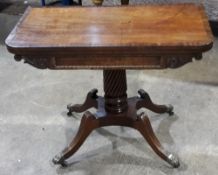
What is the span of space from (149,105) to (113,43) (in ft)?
2.00

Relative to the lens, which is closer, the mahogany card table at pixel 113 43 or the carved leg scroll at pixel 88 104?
the mahogany card table at pixel 113 43

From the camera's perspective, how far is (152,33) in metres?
1.16

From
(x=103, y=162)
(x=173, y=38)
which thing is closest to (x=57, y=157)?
(x=103, y=162)

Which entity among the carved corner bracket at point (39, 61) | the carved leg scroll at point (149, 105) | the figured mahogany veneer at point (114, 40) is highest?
the figured mahogany veneer at point (114, 40)

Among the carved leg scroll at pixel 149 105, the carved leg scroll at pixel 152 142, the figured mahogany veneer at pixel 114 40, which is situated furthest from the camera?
the carved leg scroll at pixel 149 105

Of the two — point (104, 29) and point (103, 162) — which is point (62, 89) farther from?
point (104, 29)

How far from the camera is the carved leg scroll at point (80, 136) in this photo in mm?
1417

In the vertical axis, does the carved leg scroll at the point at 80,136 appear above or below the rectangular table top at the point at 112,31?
below

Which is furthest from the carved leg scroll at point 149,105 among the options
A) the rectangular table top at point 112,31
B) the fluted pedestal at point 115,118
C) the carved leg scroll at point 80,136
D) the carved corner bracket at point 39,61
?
the carved corner bracket at point 39,61

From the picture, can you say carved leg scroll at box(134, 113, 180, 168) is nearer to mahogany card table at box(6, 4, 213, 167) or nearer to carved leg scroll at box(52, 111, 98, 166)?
mahogany card table at box(6, 4, 213, 167)

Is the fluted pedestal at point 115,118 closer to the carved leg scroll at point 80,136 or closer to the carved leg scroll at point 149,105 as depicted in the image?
the carved leg scroll at point 80,136

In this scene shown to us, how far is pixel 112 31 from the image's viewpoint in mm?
1188

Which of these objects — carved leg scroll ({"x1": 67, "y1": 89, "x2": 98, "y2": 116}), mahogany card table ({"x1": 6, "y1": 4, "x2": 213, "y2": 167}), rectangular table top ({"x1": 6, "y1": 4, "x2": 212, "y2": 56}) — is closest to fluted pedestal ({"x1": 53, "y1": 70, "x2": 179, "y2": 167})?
mahogany card table ({"x1": 6, "y1": 4, "x2": 213, "y2": 167})

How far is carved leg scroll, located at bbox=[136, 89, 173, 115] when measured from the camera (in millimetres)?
1608
